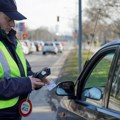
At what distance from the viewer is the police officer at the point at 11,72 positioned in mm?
3412

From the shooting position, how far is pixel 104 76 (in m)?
3.91

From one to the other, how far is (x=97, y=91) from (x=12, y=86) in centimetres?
72

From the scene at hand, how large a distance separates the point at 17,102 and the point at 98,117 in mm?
638

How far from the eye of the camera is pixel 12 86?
340cm

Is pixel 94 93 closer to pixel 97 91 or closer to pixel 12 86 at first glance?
pixel 97 91

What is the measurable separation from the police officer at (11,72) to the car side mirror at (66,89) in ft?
1.29

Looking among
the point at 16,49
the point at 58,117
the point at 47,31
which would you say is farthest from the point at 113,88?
the point at 47,31

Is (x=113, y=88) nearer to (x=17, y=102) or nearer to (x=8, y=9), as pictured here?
(x=17, y=102)

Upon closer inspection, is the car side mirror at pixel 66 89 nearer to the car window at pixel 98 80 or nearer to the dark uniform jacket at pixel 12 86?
the car window at pixel 98 80

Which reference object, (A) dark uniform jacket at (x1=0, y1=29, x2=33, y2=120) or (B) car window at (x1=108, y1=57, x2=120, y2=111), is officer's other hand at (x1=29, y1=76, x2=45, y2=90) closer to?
(A) dark uniform jacket at (x1=0, y1=29, x2=33, y2=120)

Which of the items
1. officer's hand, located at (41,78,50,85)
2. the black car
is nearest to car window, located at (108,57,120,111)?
the black car

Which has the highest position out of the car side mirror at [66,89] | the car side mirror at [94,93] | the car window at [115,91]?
the car window at [115,91]

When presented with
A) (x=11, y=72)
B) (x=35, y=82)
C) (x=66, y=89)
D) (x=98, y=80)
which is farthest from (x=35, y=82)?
(x=98, y=80)

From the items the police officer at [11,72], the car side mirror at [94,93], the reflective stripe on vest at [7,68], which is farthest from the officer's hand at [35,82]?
the car side mirror at [94,93]
